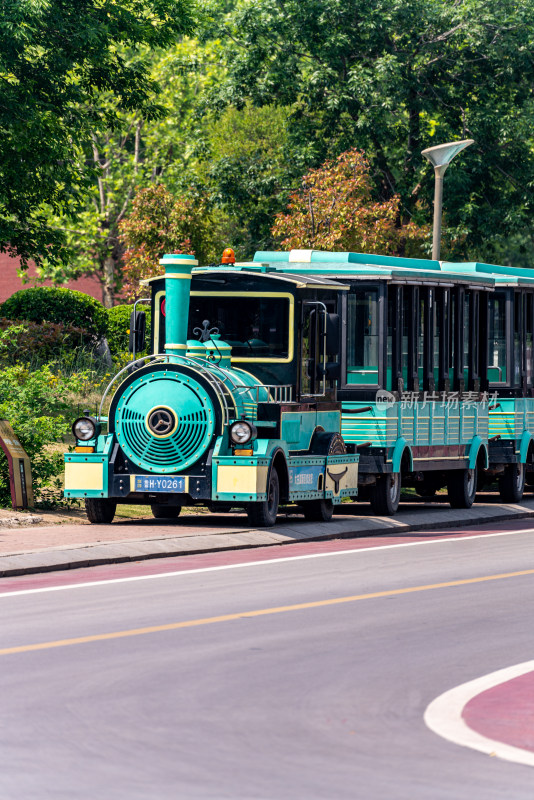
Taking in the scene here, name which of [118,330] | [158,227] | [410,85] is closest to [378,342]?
[118,330]

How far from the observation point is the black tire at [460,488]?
980 inches

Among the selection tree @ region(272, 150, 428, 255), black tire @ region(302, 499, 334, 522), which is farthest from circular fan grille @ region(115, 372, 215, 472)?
tree @ region(272, 150, 428, 255)

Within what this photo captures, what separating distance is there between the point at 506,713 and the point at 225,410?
10632mm

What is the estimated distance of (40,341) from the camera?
32219 millimetres

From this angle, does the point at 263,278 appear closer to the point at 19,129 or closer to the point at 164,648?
the point at 19,129

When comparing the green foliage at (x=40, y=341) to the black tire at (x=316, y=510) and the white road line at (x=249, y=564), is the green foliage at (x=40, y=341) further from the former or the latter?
the white road line at (x=249, y=564)

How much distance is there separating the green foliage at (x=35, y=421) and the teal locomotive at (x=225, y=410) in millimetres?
1016

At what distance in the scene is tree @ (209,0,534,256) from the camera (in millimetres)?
40812

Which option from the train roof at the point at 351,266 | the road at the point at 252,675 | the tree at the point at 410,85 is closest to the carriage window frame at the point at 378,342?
the train roof at the point at 351,266

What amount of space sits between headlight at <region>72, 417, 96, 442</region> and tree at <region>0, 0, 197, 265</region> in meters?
7.03

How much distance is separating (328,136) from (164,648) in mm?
33105

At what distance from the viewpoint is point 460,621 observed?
1226cm

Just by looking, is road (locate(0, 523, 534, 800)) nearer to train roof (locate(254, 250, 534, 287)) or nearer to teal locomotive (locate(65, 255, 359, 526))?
teal locomotive (locate(65, 255, 359, 526))

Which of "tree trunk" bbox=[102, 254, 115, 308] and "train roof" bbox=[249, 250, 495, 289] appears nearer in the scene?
"train roof" bbox=[249, 250, 495, 289]
